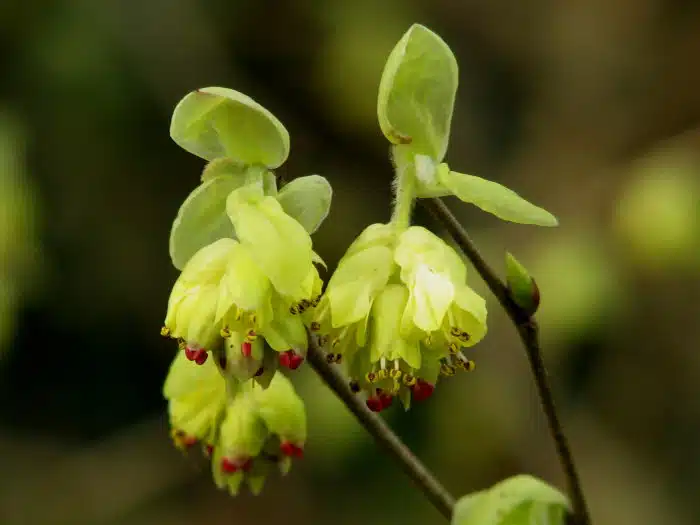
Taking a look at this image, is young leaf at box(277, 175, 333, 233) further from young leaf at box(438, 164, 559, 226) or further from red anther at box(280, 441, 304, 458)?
red anther at box(280, 441, 304, 458)

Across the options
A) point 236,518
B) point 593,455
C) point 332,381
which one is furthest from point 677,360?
point 332,381

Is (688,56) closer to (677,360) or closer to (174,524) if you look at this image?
(677,360)

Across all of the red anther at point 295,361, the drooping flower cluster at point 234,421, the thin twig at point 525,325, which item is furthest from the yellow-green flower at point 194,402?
the thin twig at point 525,325

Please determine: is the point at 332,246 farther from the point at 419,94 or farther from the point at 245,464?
the point at 419,94

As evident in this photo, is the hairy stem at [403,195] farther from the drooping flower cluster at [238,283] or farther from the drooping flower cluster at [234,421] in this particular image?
the drooping flower cluster at [234,421]

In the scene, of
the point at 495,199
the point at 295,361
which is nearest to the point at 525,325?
the point at 495,199

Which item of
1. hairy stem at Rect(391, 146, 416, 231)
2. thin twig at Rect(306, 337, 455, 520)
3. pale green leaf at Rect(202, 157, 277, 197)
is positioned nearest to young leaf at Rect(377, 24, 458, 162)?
hairy stem at Rect(391, 146, 416, 231)
